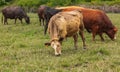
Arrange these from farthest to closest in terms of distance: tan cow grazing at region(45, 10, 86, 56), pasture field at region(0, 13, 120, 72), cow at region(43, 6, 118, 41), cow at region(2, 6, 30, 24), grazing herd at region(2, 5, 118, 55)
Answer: cow at region(2, 6, 30, 24)
cow at region(43, 6, 118, 41)
grazing herd at region(2, 5, 118, 55)
tan cow grazing at region(45, 10, 86, 56)
pasture field at region(0, 13, 120, 72)

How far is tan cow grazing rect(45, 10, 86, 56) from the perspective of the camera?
1088cm

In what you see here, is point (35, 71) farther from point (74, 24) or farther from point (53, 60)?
point (74, 24)

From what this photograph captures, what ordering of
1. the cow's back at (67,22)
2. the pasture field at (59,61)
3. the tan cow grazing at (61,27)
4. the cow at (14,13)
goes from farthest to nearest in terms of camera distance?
the cow at (14,13) < the cow's back at (67,22) < the tan cow grazing at (61,27) < the pasture field at (59,61)

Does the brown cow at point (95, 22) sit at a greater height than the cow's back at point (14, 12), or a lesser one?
greater

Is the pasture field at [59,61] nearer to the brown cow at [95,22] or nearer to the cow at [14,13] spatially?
the brown cow at [95,22]

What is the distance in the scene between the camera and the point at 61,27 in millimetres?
11039

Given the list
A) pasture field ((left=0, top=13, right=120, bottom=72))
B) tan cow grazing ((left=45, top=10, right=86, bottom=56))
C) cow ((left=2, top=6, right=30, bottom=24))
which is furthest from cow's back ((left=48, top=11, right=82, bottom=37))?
cow ((left=2, top=6, right=30, bottom=24))

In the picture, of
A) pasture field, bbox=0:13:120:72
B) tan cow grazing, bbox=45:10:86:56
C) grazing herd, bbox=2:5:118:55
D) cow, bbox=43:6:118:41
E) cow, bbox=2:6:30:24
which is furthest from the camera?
cow, bbox=2:6:30:24

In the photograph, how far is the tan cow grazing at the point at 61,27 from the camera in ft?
35.7

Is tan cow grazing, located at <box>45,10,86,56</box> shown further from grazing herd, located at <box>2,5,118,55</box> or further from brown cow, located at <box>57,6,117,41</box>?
brown cow, located at <box>57,6,117,41</box>

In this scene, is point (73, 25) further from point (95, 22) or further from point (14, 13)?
point (14, 13)

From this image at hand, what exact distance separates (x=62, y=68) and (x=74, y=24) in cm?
297

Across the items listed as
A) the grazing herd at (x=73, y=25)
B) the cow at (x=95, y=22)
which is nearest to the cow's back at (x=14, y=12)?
the grazing herd at (x=73, y=25)

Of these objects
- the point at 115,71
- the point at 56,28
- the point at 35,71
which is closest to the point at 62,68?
the point at 35,71
